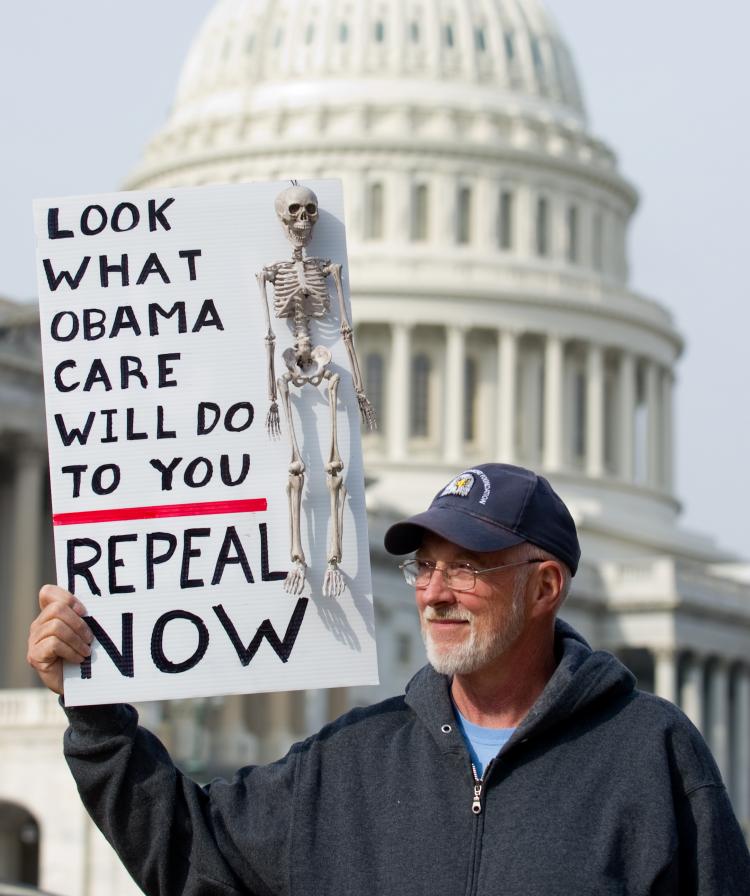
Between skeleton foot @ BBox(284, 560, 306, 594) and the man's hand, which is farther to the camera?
skeleton foot @ BBox(284, 560, 306, 594)

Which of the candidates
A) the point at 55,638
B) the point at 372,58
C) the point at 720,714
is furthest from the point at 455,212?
the point at 55,638

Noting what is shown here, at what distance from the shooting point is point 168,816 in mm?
7859

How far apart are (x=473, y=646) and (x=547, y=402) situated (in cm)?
10426

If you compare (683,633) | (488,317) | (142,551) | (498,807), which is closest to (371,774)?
(498,807)

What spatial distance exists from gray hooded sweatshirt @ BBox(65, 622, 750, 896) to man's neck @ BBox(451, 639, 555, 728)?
0.29 feet

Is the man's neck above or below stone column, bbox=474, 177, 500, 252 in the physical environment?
below

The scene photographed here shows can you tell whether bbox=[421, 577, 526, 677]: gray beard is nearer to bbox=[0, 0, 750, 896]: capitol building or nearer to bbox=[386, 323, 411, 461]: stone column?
bbox=[0, 0, 750, 896]: capitol building

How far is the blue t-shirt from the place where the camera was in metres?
7.69

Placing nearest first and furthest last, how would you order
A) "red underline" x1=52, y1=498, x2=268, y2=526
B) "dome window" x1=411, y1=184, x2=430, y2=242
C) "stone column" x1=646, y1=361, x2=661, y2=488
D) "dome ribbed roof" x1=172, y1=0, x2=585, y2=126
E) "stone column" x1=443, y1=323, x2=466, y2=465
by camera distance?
1. "red underline" x1=52, y1=498, x2=268, y2=526
2. "stone column" x1=443, y1=323, x2=466, y2=465
3. "dome window" x1=411, y1=184, x2=430, y2=242
4. "dome ribbed roof" x1=172, y1=0, x2=585, y2=126
5. "stone column" x1=646, y1=361, x2=661, y2=488

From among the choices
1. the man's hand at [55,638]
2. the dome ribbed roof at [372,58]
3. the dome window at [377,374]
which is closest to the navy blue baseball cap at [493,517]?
the man's hand at [55,638]

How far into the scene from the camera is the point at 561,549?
25.8ft

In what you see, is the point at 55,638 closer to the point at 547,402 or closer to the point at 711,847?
the point at 711,847

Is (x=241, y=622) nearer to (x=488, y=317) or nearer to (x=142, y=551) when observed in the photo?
(x=142, y=551)

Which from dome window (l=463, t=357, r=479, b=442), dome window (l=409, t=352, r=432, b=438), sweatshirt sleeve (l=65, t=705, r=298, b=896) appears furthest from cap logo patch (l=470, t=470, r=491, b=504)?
dome window (l=463, t=357, r=479, b=442)
